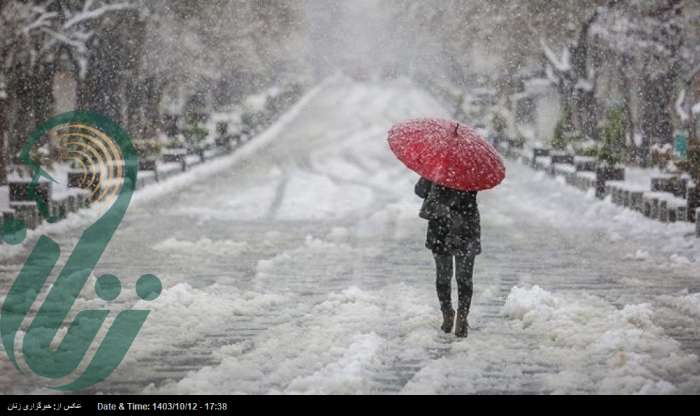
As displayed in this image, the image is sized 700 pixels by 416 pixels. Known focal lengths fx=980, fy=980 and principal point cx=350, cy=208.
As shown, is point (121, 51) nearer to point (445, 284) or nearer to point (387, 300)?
point (387, 300)

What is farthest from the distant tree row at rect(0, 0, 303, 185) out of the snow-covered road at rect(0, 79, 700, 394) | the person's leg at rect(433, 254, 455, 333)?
the person's leg at rect(433, 254, 455, 333)

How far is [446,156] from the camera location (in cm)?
754

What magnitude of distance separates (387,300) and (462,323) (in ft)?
6.04

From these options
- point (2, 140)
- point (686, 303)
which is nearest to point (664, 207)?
point (686, 303)

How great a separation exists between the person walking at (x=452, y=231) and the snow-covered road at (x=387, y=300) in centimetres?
49

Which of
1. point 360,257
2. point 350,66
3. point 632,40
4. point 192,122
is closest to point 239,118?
point 192,122

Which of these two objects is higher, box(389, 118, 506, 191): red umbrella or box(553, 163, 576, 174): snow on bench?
box(389, 118, 506, 191): red umbrella

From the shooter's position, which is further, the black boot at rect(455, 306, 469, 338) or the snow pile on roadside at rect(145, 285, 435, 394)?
the black boot at rect(455, 306, 469, 338)

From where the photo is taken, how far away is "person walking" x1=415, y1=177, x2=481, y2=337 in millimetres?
7777

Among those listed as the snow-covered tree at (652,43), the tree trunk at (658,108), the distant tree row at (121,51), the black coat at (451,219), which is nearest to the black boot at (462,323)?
the black coat at (451,219)

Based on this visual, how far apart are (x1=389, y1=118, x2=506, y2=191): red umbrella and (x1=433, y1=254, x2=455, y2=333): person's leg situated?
2.28 feet

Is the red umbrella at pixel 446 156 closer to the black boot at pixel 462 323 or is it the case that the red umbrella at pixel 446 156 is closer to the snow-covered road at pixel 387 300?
the black boot at pixel 462 323

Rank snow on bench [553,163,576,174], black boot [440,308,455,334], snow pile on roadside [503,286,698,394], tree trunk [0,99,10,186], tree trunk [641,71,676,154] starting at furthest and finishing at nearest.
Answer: tree trunk [641,71,676,154] → snow on bench [553,163,576,174] → tree trunk [0,99,10,186] → black boot [440,308,455,334] → snow pile on roadside [503,286,698,394]

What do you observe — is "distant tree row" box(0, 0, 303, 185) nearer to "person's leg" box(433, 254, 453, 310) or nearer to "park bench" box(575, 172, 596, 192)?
"park bench" box(575, 172, 596, 192)
